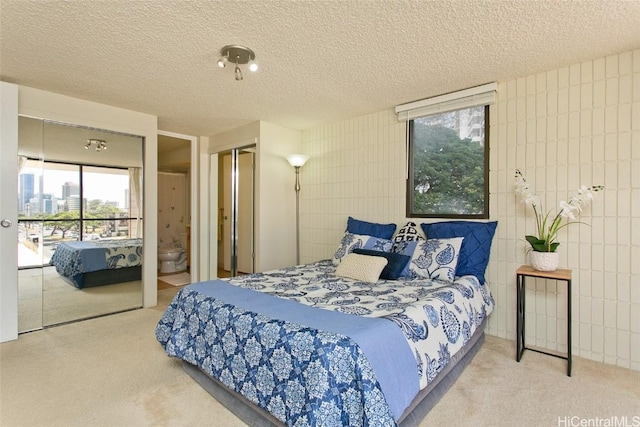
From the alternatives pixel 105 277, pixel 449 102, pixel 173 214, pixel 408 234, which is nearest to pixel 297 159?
pixel 408 234

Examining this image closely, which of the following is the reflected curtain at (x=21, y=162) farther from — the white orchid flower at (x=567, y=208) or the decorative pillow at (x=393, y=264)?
the white orchid flower at (x=567, y=208)

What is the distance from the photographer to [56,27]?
1.99 meters

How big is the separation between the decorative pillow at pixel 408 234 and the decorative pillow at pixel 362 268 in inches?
21.7

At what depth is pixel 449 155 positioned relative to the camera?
127 inches

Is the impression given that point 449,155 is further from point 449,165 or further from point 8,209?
point 8,209

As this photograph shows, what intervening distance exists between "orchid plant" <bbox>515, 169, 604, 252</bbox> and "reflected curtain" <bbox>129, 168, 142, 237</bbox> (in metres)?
4.02

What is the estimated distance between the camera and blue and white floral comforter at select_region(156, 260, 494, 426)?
1.32 meters

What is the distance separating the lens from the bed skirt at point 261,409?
1643 mm

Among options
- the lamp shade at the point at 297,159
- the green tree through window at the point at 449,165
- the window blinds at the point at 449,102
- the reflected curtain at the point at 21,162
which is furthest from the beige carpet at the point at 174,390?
the lamp shade at the point at 297,159

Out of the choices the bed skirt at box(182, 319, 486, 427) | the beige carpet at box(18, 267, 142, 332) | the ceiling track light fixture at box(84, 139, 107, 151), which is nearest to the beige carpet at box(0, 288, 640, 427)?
the bed skirt at box(182, 319, 486, 427)

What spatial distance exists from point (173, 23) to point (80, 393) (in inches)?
94.9

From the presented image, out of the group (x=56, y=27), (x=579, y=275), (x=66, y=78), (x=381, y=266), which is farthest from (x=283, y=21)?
(x=579, y=275)

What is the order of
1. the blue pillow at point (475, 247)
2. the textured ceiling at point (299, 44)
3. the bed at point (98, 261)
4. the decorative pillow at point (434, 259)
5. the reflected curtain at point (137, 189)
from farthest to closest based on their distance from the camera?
the reflected curtain at point (137, 189) < the bed at point (98, 261) < the blue pillow at point (475, 247) < the decorative pillow at point (434, 259) < the textured ceiling at point (299, 44)

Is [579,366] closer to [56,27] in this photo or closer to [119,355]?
[119,355]
